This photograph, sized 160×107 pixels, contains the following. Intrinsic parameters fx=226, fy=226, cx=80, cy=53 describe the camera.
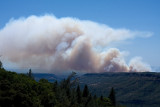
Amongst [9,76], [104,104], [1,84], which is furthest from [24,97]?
[104,104]

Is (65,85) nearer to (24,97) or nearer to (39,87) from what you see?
(39,87)

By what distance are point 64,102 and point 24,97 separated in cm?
3895

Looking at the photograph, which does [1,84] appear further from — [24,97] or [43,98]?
[43,98]

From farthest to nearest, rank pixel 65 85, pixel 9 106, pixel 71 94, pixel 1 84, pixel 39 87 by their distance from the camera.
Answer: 1. pixel 65 85
2. pixel 71 94
3. pixel 39 87
4. pixel 1 84
5. pixel 9 106

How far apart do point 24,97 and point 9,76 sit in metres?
22.6

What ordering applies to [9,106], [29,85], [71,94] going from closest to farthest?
[9,106] < [29,85] < [71,94]

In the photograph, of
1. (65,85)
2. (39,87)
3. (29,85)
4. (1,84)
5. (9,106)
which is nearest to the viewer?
(9,106)

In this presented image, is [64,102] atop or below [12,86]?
below

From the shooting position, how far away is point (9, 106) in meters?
97.9

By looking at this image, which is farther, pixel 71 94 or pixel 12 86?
pixel 71 94

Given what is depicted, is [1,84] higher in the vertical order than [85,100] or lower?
higher

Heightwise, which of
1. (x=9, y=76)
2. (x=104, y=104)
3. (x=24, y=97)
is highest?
(x=9, y=76)

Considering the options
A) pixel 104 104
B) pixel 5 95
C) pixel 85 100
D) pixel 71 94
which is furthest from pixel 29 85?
pixel 104 104

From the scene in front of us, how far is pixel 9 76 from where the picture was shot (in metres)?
119
